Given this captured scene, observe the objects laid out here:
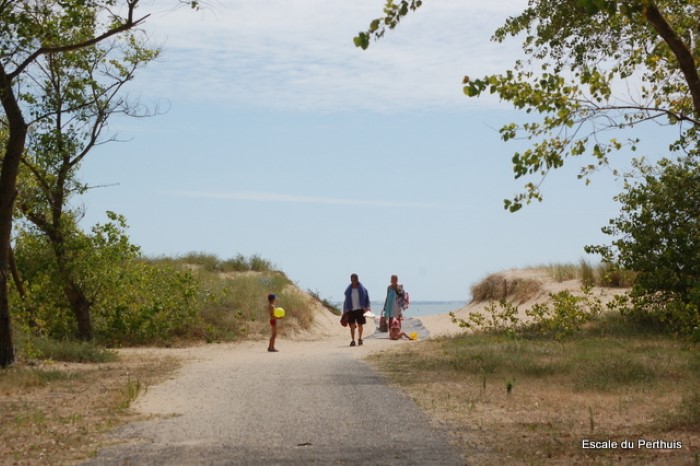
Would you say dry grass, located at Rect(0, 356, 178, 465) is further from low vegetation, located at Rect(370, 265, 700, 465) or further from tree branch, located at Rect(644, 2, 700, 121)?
tree branch, located at Rect(644, 2, 700, 121)

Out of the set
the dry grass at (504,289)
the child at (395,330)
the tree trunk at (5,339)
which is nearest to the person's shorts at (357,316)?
the child at (395,330)

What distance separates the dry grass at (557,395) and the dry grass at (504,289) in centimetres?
1339

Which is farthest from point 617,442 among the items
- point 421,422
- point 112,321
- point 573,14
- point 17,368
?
point 112,321

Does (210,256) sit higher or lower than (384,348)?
higher

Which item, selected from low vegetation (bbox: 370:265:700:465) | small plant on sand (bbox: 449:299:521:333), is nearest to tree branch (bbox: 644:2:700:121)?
low vegetation (bbox: 370:265:700:465)

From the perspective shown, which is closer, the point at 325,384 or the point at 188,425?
the point at 188,425

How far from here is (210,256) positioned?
4050 centimetres

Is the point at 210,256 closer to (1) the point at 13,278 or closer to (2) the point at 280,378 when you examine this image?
(1) the point at 13,278

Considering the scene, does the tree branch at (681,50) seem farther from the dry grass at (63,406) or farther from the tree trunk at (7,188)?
the tree trunk at (7,188)

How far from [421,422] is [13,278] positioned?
16.7 m

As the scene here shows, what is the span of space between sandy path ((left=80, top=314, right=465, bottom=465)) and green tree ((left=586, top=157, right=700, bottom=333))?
28.5 feet

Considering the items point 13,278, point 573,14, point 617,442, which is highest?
point 573,14

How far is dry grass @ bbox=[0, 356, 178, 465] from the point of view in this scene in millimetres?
8711

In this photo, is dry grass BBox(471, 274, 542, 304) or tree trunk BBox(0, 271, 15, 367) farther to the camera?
dry grass BBox(471, 274, 542, 304)
